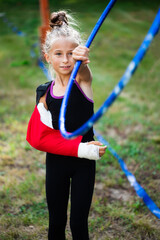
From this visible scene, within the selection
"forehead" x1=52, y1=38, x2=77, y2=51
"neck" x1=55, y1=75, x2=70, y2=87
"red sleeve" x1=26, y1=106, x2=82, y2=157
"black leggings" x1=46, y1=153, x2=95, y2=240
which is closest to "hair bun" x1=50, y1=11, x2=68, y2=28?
"forehead" x1=52, y1=38, x2=77, y2=51

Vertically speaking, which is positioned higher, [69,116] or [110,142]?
[69,116]

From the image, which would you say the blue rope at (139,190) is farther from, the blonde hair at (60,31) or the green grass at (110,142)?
the blonde hair at (60,31)

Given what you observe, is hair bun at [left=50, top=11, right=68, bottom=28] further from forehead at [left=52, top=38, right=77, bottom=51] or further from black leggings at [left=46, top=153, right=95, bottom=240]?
black leggings at [left=46, top=153, right=95, bottom=240]

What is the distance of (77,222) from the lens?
6.01 ft

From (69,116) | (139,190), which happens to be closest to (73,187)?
(69,116)

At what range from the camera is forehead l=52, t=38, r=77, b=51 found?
1809 mm

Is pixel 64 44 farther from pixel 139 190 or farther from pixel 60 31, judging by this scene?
pixel 139 190

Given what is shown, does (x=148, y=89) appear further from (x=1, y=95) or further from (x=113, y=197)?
(x=113, y=197)

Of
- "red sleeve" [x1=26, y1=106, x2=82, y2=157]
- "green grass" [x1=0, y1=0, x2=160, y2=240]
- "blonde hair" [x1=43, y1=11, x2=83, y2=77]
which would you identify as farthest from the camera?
"green grass" [x1=0, y1=0, x2=160, y2=240]

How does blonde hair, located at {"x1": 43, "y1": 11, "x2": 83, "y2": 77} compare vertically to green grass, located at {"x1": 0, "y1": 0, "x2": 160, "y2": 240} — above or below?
above

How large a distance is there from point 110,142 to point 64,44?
107 inches

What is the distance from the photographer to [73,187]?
1.85 metres

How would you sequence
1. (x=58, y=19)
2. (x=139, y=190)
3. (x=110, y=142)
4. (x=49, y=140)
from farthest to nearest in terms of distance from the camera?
(x=110, y=142)
(x=139, y=190)
(x=58, y=19)
(x=49, y=140)

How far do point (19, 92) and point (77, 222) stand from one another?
5005 mm
